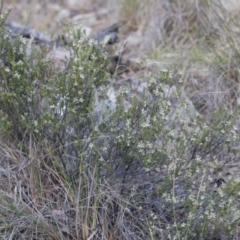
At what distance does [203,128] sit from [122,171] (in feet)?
1.46

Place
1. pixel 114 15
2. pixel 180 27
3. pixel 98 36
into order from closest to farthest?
pixel 98 36 < pixel 180 27 < pixel 114 15

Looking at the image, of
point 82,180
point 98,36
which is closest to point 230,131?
point 82,180

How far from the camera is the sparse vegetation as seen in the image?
2.87m

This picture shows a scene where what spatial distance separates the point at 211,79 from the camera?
4.20 meters

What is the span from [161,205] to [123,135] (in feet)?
1.26

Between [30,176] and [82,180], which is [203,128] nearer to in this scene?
[82,180]

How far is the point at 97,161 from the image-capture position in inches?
116

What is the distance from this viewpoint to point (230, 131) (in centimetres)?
303

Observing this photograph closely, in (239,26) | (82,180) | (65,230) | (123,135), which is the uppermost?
(239,26)

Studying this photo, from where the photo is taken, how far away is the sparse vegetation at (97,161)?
2865 mm

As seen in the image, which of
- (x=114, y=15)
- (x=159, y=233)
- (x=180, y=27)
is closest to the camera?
(x=159, y=233)

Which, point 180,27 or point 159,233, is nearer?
point 159,233

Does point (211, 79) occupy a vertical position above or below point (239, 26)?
below

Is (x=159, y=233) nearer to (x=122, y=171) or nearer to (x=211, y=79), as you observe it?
(x=122, y=171)
